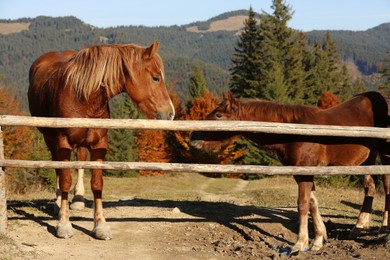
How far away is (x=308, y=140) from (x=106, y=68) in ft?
9.96

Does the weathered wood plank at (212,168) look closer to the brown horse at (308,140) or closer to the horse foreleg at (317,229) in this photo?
the brown horse at (308,140)

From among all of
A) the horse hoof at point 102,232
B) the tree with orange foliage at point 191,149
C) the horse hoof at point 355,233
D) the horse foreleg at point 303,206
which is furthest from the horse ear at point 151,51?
the tree with orange foliage at point 191,149

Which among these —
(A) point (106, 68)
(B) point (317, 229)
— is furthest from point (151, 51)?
(B) point (317, 229)

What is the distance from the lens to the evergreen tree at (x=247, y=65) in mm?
42831

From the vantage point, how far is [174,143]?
1853 inches

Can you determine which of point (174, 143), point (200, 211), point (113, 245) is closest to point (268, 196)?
point (200, 211)

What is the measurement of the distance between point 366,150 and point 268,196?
6.34m

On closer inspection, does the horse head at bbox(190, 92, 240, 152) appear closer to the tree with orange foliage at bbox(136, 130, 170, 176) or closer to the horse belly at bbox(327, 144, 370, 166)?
the horse belly at bbox(327, 144, 370, 166)

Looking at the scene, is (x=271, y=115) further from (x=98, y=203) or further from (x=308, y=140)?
(x=98, y=203)

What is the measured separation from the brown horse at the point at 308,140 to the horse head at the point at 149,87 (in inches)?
36.0

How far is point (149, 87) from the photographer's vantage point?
6164 mm

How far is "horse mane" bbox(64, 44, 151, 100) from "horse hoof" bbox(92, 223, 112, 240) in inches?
76.2

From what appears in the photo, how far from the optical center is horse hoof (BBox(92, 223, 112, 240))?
6590mm

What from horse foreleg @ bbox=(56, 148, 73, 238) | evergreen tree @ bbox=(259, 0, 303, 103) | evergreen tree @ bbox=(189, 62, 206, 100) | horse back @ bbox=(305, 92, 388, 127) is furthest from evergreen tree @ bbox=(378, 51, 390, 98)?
horse foreleg @ bbox=(56, 148, 73, 238)
